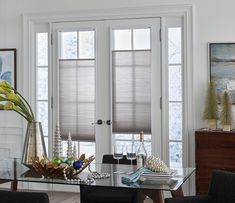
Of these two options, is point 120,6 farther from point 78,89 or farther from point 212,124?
point 212,124

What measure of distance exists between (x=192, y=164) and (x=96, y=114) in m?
1.36

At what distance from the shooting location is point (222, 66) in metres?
5.41

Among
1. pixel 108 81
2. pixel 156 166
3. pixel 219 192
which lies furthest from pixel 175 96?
pixel 219 192

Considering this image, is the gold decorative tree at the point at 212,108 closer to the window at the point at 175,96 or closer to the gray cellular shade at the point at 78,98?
the window at the point at 175,96

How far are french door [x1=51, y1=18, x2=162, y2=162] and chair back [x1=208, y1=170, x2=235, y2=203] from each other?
2.29 meters

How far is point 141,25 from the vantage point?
5766 millimetres

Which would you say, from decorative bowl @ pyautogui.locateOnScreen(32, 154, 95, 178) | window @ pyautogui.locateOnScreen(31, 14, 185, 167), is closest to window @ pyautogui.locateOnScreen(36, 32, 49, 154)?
window @ pyautogui.locateOnScreen(31, 14, 185, 167)

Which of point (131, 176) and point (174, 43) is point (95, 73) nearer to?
point (174, 43)

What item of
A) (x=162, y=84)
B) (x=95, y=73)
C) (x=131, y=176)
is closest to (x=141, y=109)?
(x=162, y=84)

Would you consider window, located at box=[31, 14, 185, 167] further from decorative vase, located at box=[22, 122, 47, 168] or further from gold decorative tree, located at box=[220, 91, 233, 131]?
decorative vase, located at box=[22, 122, 47, 168]

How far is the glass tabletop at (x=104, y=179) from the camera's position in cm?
327

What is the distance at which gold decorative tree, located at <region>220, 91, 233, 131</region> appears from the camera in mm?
5215

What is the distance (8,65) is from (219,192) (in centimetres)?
384

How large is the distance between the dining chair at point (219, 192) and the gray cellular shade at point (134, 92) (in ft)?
7.72
